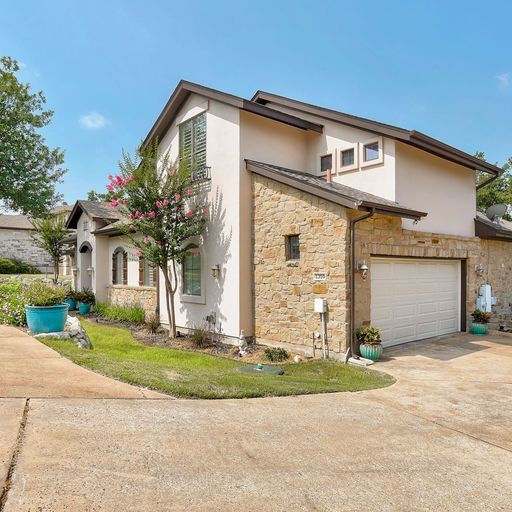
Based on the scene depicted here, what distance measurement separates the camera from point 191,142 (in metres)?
12.5

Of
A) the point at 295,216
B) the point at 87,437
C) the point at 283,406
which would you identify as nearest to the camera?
the point at 87,437

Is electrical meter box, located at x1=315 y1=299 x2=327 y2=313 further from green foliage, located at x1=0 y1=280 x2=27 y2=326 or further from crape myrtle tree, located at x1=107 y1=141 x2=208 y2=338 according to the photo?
green foliage, located at x1=0 y1=280 x2=27 y2=326

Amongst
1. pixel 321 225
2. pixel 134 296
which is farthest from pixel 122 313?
pixel 321 225

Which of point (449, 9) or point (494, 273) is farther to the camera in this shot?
point (494, 273)

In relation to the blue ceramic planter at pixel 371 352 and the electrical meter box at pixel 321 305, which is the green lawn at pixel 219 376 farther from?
the electrical meter box at pixel 321 305

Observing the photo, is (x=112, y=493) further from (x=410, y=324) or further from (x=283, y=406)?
(x=410, y=324)

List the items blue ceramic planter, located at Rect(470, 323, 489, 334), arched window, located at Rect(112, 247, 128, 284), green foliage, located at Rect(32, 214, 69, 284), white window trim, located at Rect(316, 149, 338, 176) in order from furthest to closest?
green foliage, located at Rect(32, 214, 69, 284)
arched window, located at Rect(112, 247, 128, 284)
blue ceramic planter, located at Rect(470, 323, 489, 334)
white window trim, located at Rect(316, 149, 338, 176)

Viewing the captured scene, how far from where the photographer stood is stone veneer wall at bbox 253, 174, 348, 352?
336 inches

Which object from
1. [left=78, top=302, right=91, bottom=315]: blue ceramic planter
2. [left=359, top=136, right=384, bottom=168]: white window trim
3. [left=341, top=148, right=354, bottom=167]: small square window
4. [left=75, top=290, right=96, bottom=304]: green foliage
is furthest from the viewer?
[left=75, top=290, right=96, bottom=304]: green foliage

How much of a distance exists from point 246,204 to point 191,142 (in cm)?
347

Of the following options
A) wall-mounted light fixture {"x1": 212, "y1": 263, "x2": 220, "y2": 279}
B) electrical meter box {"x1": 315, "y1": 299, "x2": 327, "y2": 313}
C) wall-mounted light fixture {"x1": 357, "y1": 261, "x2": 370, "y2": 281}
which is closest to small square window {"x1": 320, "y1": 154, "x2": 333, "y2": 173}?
wall-mounted light fixture {"x1": 357, "y1": 261, "x2": 370, "y2": 281}

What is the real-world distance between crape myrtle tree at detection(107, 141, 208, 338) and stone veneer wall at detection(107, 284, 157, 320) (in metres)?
3.30

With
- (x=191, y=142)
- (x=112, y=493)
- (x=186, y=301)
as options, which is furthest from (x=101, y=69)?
(x=112, y=493)

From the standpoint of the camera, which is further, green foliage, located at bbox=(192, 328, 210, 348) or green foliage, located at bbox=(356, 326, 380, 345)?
green foliage, located at bbox=(192, 328, 210, 348)
